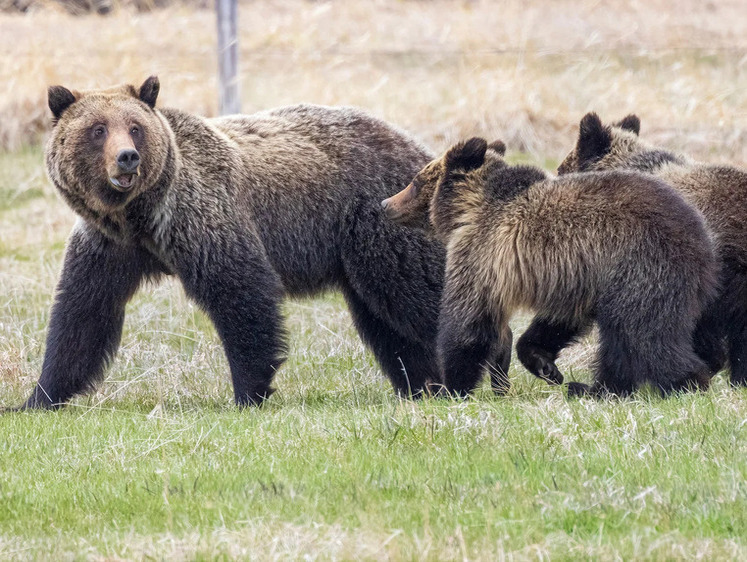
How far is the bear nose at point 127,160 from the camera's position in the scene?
666 cm

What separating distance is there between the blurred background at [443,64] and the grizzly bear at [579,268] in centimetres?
771

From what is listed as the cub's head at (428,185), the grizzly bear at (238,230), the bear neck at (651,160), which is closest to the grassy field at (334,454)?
the grizzly bear at (238,230)

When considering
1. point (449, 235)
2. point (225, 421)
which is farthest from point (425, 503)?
point (449, 235)

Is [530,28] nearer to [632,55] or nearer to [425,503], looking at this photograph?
[632,55]

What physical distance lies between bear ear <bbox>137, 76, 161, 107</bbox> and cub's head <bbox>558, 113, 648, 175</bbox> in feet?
9.09

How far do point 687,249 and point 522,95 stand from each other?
977 centimetres

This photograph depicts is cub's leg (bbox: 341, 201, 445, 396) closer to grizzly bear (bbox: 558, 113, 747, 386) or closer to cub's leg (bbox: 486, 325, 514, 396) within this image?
cub's leg (bbox: 486, 325, 514, 396)

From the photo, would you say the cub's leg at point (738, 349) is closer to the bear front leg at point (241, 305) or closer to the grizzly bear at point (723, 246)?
the grizzly bear at point (723, 246)

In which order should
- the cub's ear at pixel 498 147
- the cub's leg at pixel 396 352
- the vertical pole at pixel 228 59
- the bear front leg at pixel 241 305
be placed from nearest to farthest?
the bear front leg at pixel 241 305 < the cub's ear at pixel 498 147 < the cub's leg at pixel 396 352 < the vertical pole at pixel 228 59

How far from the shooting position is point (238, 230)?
23.9ft

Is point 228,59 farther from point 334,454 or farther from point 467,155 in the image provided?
point 334,454

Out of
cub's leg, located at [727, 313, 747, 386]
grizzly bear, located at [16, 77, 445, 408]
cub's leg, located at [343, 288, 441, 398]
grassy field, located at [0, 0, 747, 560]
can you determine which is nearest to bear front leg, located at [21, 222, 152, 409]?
grizzly bear, located at [16, 77, 445, 408]

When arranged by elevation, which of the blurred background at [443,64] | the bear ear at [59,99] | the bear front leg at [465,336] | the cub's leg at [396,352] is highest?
the bear ear at [59,99]

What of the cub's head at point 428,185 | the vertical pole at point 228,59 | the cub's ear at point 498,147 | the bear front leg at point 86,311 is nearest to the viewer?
the cub's head at point 428,185
